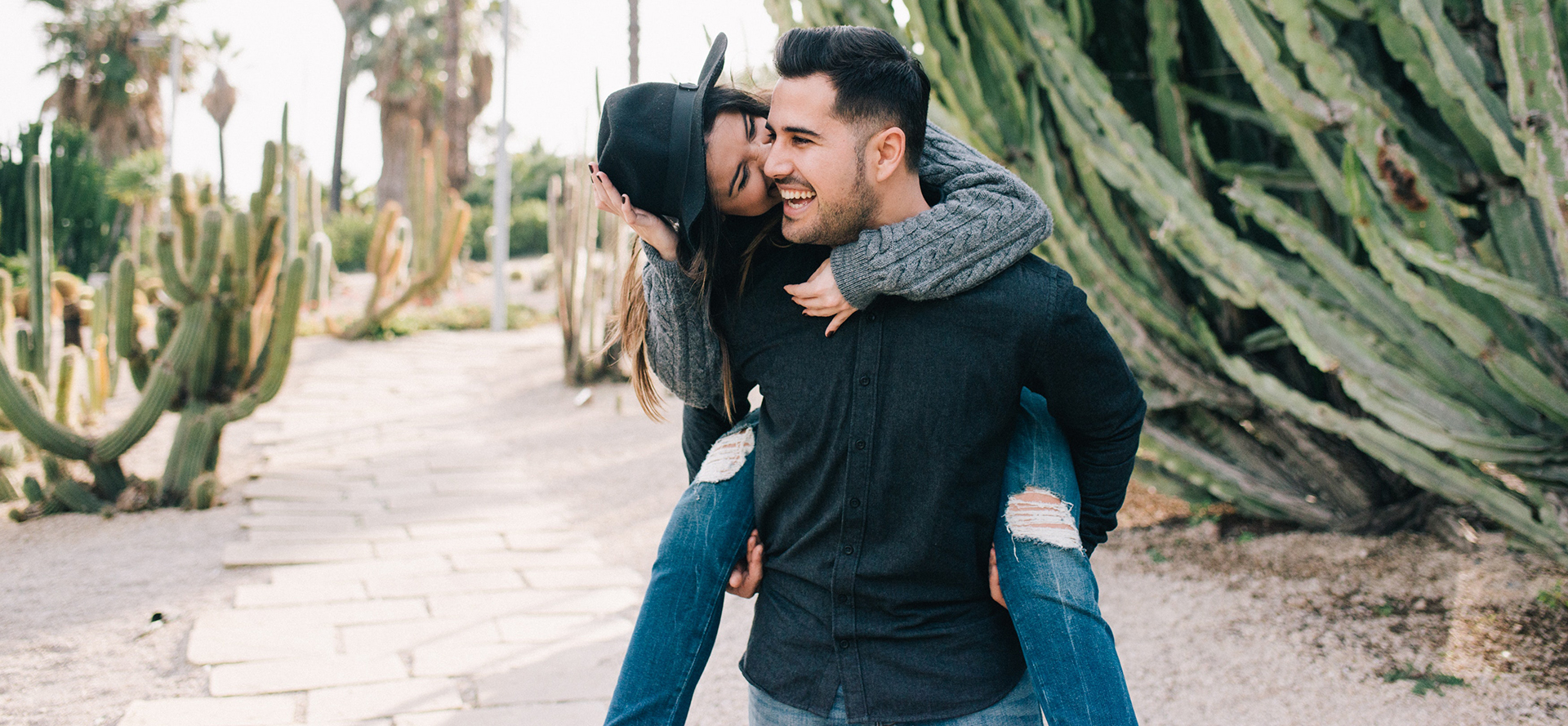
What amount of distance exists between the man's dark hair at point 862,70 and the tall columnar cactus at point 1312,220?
182 cm

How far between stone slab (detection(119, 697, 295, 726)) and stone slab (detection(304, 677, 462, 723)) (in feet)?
0.27

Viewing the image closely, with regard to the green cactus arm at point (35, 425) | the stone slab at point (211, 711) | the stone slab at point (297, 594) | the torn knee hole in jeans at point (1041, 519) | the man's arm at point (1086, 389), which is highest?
the man's arm at point (1086, 389)

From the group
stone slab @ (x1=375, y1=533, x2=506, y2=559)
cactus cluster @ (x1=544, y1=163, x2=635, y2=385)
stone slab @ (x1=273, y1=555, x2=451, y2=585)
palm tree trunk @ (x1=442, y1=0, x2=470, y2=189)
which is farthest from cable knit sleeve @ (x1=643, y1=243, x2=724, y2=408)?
palm tree trunk @ (x1=442, y1=0, x2=470, y2=189)

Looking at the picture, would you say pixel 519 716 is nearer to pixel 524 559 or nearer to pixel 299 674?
pixel 299 674

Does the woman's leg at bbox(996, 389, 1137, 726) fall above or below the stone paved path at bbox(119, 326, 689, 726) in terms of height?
above

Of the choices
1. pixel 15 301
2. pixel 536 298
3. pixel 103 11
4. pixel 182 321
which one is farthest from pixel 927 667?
pixel 103 11

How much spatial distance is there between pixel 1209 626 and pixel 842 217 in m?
2.78

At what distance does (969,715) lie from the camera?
1.63 meters

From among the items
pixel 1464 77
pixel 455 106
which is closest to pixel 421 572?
pixel 1464 77

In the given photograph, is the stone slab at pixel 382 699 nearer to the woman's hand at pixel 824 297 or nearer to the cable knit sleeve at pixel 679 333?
the cable knit sleeve at pixel 679 333

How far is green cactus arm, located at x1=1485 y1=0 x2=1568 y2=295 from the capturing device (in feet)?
8.59

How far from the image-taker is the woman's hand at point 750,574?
183 cm

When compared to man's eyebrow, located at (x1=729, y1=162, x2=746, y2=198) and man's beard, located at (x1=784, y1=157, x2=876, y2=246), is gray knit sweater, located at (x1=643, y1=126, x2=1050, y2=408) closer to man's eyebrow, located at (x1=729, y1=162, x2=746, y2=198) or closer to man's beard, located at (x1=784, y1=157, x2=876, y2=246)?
man's beard, located at (x1=784, y1=157, x2=876, y2=246)

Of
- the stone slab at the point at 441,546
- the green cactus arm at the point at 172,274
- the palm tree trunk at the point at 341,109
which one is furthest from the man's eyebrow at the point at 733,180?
the palm tree trunk at the point at 341,109
